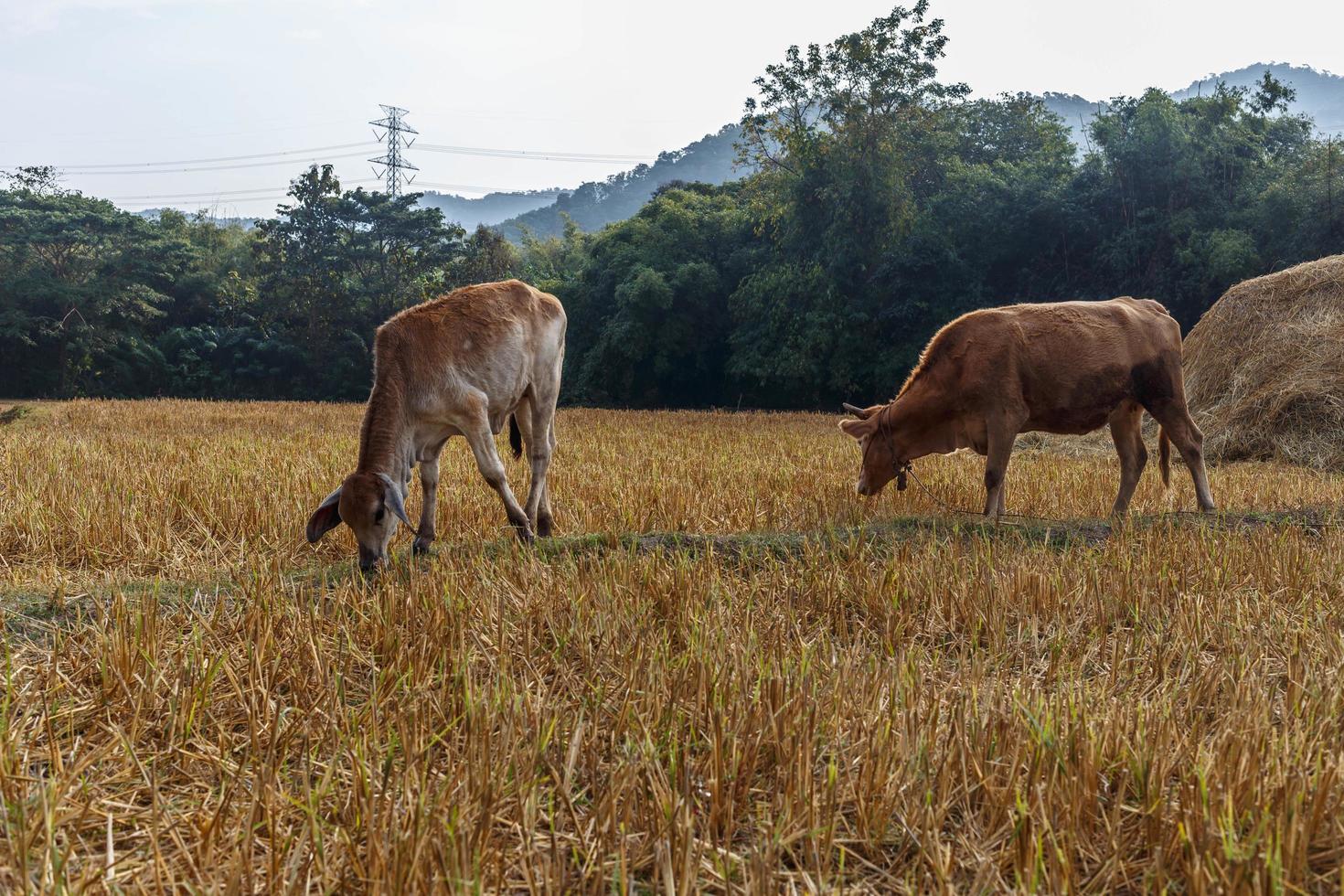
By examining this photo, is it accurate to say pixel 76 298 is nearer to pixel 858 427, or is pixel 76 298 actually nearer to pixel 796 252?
pixel 796 252

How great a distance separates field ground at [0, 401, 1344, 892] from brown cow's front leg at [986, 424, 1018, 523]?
1.14 m

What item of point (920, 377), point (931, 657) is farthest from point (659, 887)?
point (920, 377)

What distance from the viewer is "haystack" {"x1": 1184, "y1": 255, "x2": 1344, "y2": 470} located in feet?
38.8

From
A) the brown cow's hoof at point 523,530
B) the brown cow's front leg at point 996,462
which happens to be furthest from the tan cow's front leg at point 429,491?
the brown cow's front leg at point 996,462

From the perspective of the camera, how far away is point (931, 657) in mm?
3818

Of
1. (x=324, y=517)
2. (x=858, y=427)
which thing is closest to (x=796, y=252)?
(x=858, y=427)

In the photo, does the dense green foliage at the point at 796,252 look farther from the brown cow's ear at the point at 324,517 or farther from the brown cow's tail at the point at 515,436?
the brown cow's ear at the point at 324,517

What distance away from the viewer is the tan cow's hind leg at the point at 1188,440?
767 cm

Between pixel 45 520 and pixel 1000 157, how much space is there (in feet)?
114

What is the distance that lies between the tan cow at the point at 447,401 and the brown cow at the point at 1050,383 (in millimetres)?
3115

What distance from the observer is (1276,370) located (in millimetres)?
12562

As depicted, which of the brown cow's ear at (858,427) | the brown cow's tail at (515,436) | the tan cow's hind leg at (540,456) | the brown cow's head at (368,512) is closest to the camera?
the brown cow's head at (368,512)

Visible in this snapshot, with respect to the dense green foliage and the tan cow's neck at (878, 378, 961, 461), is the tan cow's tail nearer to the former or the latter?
the tan cow's neck at (878, 378, 961, 461)

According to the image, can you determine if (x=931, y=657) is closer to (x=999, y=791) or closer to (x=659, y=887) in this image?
(x=999, y=791)
